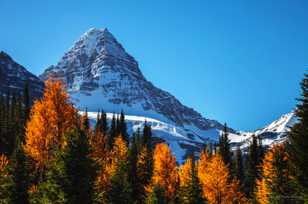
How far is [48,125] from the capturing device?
38719 mm

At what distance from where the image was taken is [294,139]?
2461 centimetres

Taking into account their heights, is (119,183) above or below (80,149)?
below

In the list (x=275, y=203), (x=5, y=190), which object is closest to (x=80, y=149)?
(x=5, y=190)

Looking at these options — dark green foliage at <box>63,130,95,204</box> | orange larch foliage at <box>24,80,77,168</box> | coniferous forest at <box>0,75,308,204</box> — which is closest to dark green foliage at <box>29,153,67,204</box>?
coniferous forest at <box>0,75,308,204</box>

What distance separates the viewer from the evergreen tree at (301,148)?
23.8m

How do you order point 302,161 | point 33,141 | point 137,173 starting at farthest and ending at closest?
1. point 137,173
2. point 33,141
3. point 302,161

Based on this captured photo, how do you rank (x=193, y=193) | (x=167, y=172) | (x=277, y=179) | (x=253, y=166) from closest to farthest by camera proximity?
(x=193, y=193) → (x=277, y=179) → (x=167, y=172) → (x=253, y=166)

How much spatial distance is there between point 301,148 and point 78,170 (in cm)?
1489

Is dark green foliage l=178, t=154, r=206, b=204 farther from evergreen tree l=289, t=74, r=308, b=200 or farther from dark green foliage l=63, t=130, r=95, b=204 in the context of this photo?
evergreen tree l=289, t=74, r=308, b=200

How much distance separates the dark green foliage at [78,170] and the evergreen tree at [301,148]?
13.8 meters

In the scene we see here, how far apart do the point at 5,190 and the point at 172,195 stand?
2982 cm

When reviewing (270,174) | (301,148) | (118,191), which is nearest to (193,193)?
(118,191)

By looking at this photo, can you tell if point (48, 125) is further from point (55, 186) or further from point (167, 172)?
point (167, 172)

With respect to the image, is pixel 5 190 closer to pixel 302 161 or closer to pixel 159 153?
pixel 302 161
